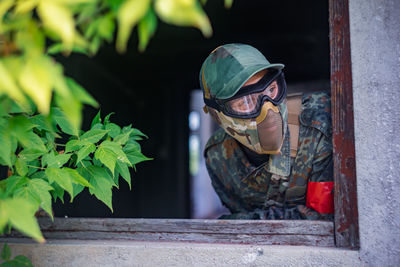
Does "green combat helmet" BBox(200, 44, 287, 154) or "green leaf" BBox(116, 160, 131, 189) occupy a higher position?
"green combat helmet" BBox(200, 44, 287, 154)

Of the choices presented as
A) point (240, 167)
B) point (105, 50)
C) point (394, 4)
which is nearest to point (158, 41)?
point (105, 50)

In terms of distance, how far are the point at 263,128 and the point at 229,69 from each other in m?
0.30

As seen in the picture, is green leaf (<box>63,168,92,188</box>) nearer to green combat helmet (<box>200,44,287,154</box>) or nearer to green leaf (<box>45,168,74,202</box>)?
green leaf (<box>45,168,74,202</box>)

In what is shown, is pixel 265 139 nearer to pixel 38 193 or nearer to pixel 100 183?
pixel 100 183

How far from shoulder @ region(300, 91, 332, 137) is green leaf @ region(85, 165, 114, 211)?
1058 mm

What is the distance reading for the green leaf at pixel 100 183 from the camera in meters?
1.56

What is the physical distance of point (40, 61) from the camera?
0.76 meters

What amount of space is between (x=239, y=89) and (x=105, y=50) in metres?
3.37

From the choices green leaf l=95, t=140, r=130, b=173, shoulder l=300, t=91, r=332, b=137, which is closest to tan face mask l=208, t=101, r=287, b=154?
shoulder l=300, t=91, r=332, b=137

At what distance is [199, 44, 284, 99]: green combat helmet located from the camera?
1900 millimetres

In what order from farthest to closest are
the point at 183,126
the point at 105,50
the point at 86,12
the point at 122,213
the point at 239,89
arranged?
the point at 183,126 → the point at 122,213 → the point at 105,50 → the point at 239,89 → the point at 86,12

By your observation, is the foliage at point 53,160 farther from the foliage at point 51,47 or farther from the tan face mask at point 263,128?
the tan face mask at point 263,128

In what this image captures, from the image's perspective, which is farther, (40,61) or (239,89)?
(239,89)

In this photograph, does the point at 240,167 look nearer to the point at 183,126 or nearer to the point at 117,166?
the point at 117,166
